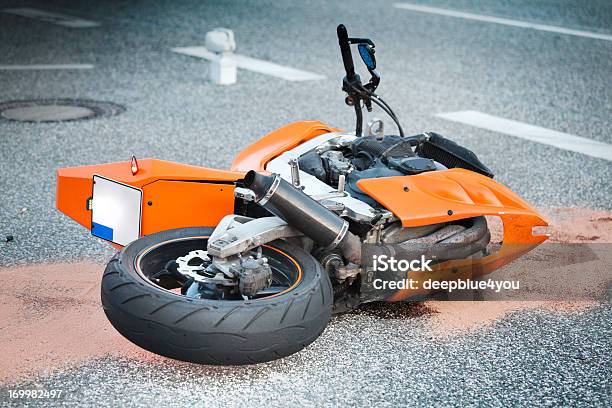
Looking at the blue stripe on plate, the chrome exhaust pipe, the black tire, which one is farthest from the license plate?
the chrome exhaust pipe

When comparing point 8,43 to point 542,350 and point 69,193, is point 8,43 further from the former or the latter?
point 542,350

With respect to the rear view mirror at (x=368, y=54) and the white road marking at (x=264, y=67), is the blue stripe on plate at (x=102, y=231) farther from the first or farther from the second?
the white road marking at (x=264, y=67)

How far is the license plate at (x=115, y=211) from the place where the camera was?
404cm

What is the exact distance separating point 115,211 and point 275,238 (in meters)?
0.77

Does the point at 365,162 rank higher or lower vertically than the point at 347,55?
lower

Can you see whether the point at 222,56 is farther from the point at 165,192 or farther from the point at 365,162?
the point at 165,192

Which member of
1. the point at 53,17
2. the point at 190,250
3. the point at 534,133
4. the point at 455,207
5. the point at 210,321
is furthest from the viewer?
the point at 53,17

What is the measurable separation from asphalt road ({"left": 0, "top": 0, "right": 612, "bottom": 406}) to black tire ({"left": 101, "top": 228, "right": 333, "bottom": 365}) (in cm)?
17

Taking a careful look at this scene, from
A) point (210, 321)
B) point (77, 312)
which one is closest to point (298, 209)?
point (210, 321)

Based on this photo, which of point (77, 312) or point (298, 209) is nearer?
point (298, 209)

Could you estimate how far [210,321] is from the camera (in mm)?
3377

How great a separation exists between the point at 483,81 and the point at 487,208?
6.13 metres

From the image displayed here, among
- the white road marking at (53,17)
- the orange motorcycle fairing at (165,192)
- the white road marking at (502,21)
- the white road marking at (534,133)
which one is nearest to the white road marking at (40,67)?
the white road marking at (53,17)

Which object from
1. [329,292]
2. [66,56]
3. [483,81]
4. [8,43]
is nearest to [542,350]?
[329,292]
